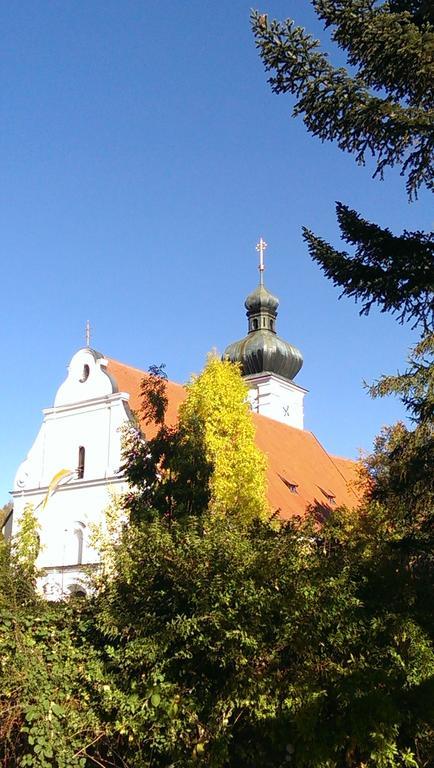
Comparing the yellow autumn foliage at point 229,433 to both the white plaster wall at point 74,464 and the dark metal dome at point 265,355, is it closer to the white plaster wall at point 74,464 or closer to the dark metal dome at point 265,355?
the white plaster wall at point 74,464

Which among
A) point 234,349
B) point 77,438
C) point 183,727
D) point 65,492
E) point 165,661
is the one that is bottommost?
point 183,727

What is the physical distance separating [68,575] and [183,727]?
75.2ft

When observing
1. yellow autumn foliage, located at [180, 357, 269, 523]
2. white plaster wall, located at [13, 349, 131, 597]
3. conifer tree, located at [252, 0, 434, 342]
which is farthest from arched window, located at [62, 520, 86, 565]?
conifer tree, located at [252, 0, 434, 342]

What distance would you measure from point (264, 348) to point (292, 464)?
12.1 m

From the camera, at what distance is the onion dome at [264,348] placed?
1802 inches

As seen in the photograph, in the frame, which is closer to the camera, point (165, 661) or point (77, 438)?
point (165, 661)

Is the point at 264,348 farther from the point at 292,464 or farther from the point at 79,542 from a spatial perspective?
the point at 79,542

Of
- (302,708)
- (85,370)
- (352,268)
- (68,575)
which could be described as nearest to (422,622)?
(302,708)

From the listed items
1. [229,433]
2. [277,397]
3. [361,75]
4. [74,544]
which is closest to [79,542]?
[74,544]

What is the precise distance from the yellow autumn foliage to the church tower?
22460 mm

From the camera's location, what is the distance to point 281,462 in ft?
112

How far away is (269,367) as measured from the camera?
4569 centimetres

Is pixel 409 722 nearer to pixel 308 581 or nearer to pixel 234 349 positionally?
pixel 308 581

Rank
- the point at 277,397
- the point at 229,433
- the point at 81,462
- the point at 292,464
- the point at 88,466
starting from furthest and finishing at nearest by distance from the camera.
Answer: the point at 277,397 → the point at 292,464 → the point at 81,462 → the point at 88,466 → the point at 229,433
